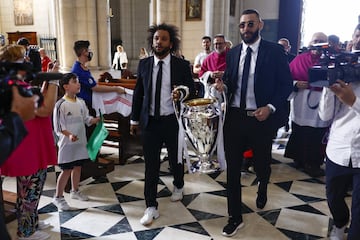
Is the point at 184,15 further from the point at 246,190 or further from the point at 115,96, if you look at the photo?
the point at 246,190

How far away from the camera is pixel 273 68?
2.68 metres

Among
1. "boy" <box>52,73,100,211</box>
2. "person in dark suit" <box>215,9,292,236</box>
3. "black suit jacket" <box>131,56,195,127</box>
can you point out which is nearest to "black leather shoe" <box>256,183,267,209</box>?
"person in dark suit" <box>215,9,292,236</box>

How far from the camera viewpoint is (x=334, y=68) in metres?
1.91

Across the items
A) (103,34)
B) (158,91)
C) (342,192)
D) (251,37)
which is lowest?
(342,192)

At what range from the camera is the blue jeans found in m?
2.13

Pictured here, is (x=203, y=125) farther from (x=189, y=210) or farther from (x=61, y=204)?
(x=61, y=204)

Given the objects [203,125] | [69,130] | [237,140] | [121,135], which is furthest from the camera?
[121,135]

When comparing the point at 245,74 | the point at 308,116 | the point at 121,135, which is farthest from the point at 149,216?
the point at 308,116

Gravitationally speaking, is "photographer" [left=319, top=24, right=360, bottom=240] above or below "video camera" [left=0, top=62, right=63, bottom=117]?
below

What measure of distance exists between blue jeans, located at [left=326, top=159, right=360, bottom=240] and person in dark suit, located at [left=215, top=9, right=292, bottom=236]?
1.90 feet

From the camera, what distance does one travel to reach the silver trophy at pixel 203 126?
2.35 metres

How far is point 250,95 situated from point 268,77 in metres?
0.19

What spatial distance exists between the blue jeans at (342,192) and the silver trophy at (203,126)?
2.55 feet

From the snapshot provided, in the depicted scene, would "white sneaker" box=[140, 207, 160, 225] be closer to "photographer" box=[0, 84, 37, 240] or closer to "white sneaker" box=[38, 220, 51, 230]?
"white sneaker" box=[38, 220, 51, 230]
